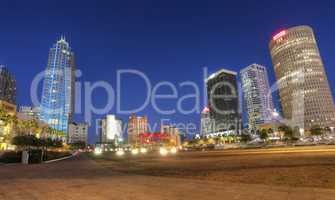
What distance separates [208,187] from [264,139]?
164840 mm

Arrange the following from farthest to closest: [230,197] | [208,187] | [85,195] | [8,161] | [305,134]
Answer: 1. [305,134]
2. [8,161]
3. [208,187]
4. [85,195]
5. [230,197]

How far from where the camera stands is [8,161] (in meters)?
41.2

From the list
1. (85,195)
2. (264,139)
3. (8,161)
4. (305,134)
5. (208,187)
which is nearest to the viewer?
(85,195)

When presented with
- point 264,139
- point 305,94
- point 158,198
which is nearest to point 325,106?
point 305,94

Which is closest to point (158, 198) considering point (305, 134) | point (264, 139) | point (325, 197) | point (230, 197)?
point (230, 197)

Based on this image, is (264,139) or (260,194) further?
(264,139)

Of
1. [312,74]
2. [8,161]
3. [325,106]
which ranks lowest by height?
Answer: [8,161]

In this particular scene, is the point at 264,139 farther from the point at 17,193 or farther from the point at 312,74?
the point at 17,193

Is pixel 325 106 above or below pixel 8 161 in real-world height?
above

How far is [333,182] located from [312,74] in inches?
8228

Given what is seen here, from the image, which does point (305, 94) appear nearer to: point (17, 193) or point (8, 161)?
point (8, 161)

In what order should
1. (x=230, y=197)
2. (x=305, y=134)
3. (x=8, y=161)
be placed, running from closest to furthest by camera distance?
(x=230, y=197) → (x=8, y=161) → (x=305, y=134)

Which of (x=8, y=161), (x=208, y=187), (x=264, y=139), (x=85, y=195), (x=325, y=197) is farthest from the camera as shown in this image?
(x=264, y=139)

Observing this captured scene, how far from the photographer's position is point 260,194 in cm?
938
